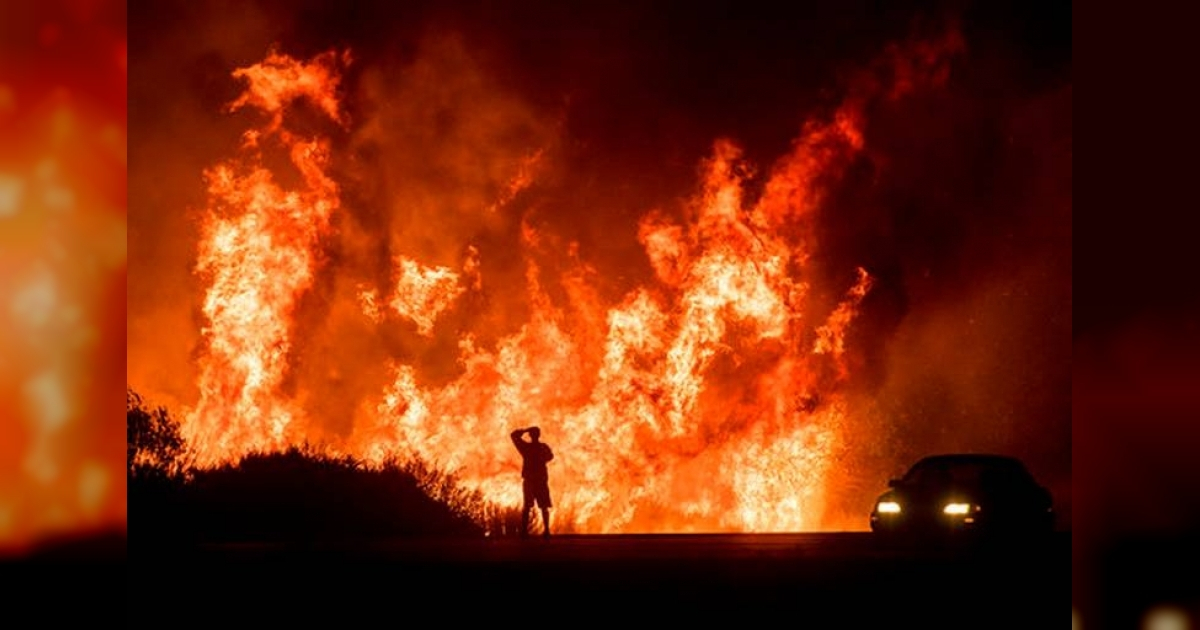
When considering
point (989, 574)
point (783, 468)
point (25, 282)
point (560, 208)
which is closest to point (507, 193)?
point (560, 208)

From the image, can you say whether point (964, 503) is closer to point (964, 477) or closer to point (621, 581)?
point (964, 477)

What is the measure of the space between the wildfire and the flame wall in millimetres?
70

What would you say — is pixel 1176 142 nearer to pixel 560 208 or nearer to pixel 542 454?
pixel 542 454

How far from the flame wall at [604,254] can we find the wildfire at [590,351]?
0.07m

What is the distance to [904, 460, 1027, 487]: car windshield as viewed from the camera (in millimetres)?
24000

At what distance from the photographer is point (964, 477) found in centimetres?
2469

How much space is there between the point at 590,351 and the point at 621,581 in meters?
18.6

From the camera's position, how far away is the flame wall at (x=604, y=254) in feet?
110

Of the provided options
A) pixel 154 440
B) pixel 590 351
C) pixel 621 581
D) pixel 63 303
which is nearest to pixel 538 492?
pixel 154 440

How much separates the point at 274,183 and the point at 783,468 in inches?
509

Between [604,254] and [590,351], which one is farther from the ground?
[604,254]

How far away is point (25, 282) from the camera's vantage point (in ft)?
30.7

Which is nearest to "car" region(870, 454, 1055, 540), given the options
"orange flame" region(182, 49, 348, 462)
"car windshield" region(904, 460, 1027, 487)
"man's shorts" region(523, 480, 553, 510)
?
"car windshield" region(904, 460, 1027, 487)

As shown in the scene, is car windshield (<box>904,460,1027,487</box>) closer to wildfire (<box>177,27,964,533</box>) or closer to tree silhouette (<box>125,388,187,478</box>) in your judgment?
wildfire (<box>177,27,964,533</box>)
